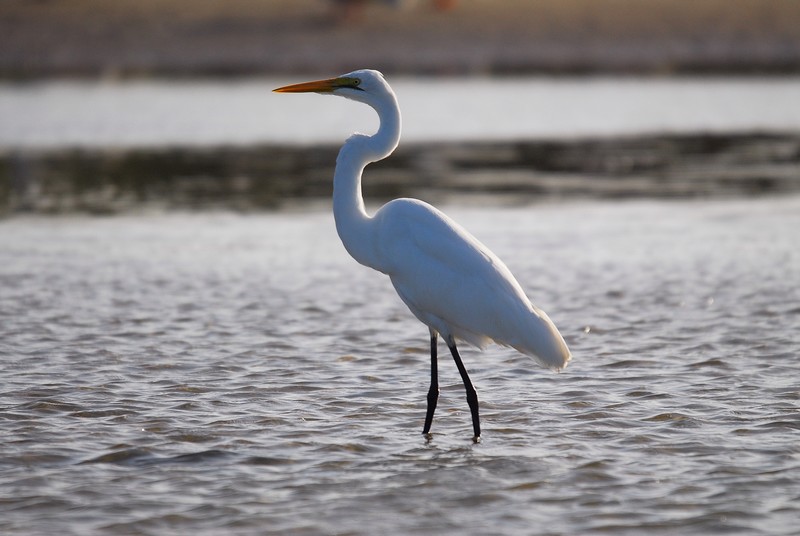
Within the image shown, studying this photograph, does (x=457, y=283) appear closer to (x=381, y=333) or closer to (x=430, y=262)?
(x=430, y=262)

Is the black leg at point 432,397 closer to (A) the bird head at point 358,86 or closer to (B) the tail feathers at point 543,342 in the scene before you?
(B) the tail feathers at point 543,342

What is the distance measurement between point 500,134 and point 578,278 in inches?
505

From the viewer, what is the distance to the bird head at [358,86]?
636 cm

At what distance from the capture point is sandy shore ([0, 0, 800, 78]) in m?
38.5

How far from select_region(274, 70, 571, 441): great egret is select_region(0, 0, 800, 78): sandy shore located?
30137mm

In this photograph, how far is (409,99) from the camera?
2958 centimetres

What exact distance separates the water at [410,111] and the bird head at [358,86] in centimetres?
1563

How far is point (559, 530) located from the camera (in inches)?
197

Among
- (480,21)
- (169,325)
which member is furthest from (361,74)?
(480,21)

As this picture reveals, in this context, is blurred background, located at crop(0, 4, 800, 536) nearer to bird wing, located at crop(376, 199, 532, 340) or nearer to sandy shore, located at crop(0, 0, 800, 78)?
bird wing, located at crop(376, 199, 532, 340)

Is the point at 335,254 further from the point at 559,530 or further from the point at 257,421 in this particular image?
the point at 559,530

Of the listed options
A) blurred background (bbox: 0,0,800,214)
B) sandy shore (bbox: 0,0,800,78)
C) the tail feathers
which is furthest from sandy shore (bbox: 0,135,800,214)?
sandy shore (bbox: 0,0,800,78)

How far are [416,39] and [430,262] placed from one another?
35165mm

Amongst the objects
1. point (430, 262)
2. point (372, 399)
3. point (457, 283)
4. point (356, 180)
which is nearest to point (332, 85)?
point (356, 180)
